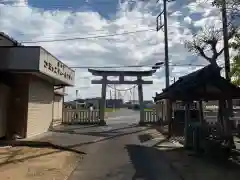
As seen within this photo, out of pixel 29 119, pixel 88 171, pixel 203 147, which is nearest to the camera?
pixel 88 171

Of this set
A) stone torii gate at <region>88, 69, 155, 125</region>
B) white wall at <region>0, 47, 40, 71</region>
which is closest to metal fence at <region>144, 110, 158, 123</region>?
stone torii gate at <region>88, 69, 155, 125</region>

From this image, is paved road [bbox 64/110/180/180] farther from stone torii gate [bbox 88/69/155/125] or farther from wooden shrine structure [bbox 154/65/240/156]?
stone torii gate [bbox 88/69/155/125]

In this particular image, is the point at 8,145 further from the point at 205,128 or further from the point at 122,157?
the point at 205,128

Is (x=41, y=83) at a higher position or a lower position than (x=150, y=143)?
higher

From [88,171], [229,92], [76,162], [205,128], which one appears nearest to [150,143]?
[205,128]

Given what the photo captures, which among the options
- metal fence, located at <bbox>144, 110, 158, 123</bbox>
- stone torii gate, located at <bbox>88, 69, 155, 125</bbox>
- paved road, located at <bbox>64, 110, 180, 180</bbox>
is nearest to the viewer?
paved road, located at <bbox>64, 110, 180, 180</bbox>

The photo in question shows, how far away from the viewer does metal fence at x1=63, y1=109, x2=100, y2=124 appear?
31672 mm

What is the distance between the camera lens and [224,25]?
13.8 metres

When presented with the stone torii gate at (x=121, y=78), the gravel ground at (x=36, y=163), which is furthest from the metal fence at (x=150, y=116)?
the gravel ground at (x=36, y=163)

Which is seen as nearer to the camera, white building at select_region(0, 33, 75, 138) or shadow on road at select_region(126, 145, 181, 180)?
shadow on road at select_region(126, 145, 181, 180)

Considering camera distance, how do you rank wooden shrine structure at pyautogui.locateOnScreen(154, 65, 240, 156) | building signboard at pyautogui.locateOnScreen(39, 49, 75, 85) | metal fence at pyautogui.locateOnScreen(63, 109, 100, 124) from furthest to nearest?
1. metal fence at pyautogui.locateOnScreen(63, 109, 100, 124)
2. building signboard at pyautogui.locateOnScreen(39, 49, 75, 85)
3. wooden shrine structure at pyautogui.locateOnScreen(154, 65, 240, 156)

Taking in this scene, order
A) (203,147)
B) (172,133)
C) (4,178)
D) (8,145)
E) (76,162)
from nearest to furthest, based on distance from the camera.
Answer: (4,178) < (76,162) < (203,147) < (8,145) < (172,133)

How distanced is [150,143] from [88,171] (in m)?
7.39

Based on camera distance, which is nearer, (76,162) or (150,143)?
(76,162)
